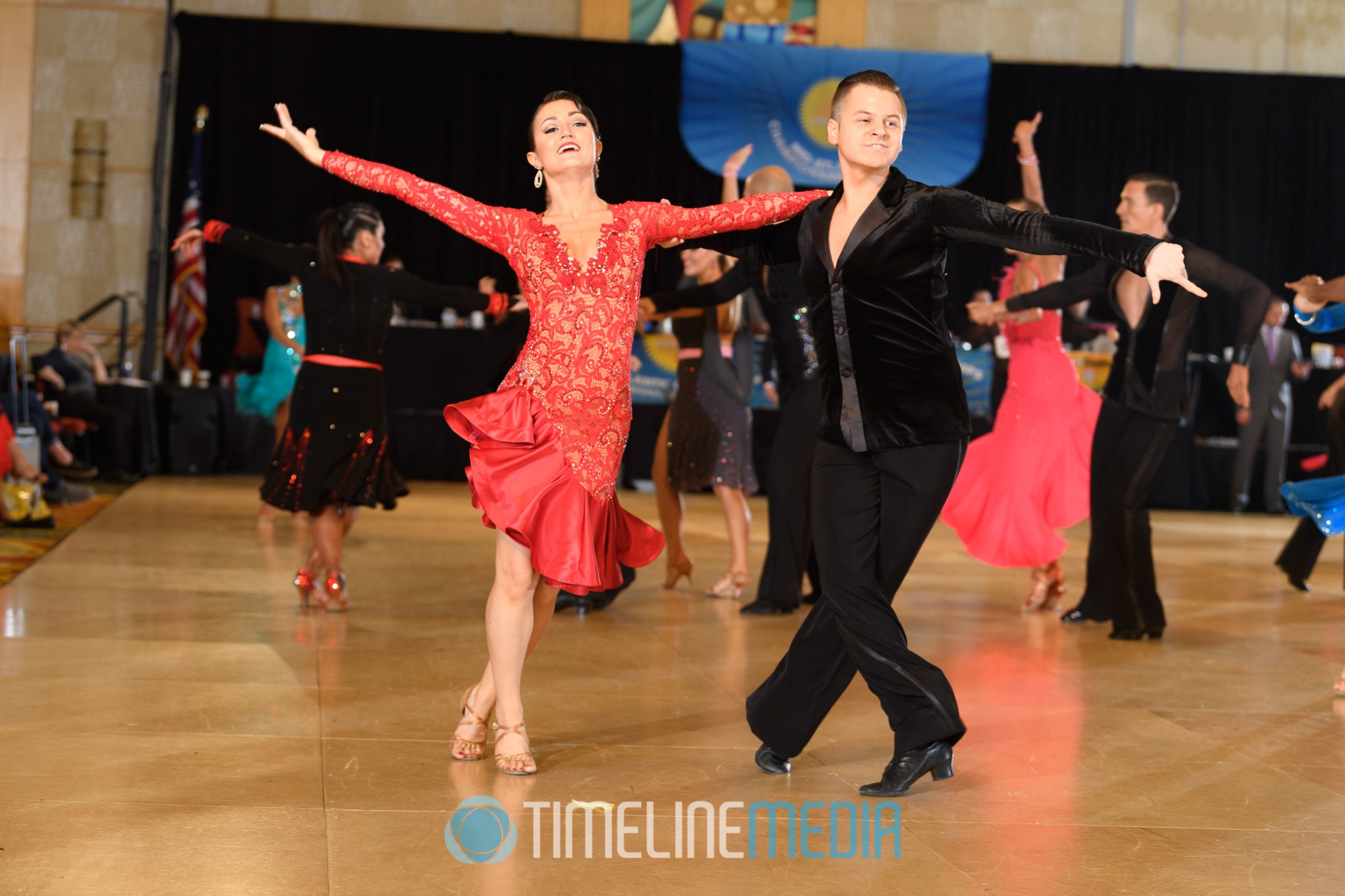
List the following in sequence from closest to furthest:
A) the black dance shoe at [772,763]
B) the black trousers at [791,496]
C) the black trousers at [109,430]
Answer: the black dance shoe at [772,763], the black trousers at [791,496], the black trousers at [109,430]

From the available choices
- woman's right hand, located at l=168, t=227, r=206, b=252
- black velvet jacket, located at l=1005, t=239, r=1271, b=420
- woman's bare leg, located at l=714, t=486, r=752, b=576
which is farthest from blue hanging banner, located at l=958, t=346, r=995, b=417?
woman's right hand, located at l=168, t=227, r=206, b=252

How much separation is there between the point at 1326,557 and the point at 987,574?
2718mm

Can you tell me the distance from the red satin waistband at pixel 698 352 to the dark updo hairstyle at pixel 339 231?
1425 millimetres

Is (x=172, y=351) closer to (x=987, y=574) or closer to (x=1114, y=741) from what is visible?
(x=987, y=574)

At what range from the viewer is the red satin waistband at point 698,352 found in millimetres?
5574

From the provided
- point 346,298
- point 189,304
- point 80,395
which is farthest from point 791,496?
point 189,304

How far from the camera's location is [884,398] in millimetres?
2707

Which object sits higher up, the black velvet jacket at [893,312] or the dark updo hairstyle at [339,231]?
the dark updo hairstyle at [339,231]

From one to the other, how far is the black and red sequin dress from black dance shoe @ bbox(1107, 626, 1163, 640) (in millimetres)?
2747

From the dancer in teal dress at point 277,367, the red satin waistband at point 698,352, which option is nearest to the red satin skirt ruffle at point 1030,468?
the red satin waistband at point 698,352

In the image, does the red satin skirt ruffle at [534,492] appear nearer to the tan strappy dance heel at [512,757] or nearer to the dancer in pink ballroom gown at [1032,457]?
the tan strappy dance heel at [512,757]

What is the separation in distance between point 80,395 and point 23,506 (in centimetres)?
351

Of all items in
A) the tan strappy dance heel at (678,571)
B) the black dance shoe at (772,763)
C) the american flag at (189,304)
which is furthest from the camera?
the american flag at (189,304)

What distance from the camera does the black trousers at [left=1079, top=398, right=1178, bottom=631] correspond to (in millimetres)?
4906
